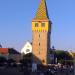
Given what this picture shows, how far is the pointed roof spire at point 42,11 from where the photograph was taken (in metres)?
97.8

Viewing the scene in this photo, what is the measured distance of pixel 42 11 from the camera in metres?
99.5

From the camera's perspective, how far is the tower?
3652 inches

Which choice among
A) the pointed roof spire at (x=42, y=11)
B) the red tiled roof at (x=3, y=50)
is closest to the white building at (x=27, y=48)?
the red tiled roof at (x=3, y=50)

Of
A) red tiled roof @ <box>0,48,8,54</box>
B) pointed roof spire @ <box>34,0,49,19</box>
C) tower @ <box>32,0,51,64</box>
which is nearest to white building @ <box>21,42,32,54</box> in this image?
red tiled roof @ <box>0,48,8,54</box>

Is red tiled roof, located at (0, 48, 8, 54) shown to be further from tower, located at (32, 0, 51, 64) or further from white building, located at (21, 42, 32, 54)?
white building, located at (21, 42, 32, 54)

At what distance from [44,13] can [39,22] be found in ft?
12.6

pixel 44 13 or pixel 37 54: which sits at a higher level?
pixel 44 13

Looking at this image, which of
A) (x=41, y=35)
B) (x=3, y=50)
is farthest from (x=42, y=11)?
(x=3, y=50)

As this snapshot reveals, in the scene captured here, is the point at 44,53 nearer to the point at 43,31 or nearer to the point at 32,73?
the point at 43,31

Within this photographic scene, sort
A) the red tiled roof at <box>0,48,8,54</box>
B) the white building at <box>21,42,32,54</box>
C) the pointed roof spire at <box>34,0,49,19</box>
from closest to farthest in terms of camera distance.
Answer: the pointed roof spire at <box>34,0,49,19</box> < the red tiled roof at <box>0,48,8,54</box> < the white building at <box>21,42,32,54</box>

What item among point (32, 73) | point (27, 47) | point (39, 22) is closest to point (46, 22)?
point (39, 22)

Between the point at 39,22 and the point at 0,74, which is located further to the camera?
the point at 39,22

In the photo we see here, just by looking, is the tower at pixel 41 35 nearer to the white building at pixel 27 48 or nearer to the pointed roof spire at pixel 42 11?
the pointed roof spire at pixel 42 11

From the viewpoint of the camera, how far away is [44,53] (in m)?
93.1
